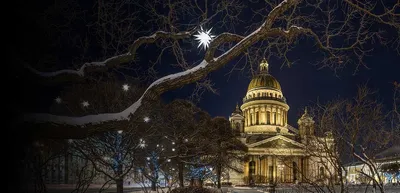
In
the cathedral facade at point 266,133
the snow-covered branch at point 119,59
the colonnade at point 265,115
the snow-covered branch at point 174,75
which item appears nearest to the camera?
the snow-covered branch at point 174,75

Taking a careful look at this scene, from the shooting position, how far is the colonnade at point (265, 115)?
85688 millimetres

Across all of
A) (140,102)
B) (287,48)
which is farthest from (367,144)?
(140,102)

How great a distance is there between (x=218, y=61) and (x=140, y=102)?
5.07ft

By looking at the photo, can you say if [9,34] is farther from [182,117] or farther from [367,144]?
[182,117]

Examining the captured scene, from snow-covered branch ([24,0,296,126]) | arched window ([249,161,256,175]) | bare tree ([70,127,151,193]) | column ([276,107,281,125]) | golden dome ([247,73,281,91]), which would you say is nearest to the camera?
snow-covered branch ([24,0,296,126])

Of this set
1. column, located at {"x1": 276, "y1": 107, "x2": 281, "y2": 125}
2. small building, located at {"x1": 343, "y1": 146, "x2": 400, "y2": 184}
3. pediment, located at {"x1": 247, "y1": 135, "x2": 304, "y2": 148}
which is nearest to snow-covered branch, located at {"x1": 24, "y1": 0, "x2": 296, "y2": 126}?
small building, located at {"x1": 343, "y1": 146, "x2": 400, "y2": 184}

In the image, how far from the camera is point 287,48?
25.7 feet

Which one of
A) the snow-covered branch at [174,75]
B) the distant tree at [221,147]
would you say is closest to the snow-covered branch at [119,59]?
the snow-covered branch at [174,75]

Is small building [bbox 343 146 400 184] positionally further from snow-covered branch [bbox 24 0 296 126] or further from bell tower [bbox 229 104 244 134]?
bell tower [bbox 229 104 244 134]

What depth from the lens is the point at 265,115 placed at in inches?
3371

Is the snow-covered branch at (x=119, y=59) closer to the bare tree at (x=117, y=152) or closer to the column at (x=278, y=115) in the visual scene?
the bare tree at (x=117, y=152)

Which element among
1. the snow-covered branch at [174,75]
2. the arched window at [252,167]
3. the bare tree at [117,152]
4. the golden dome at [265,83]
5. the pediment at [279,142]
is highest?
the golden dome at [265,83]

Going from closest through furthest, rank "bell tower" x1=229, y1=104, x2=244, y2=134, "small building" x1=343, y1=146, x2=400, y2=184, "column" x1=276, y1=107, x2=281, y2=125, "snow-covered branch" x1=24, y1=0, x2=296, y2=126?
"snow-covered branch" x1=24, y1=0, x2=296, y2=126 → "small building" x1=343, y1=146, x2=400, y2=184 → "bell tower" x1=229, y1=104, x2=244, y2=134 → "column" x1=276, y1=107, x2=281, y2=125

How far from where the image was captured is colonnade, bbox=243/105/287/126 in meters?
85.7
